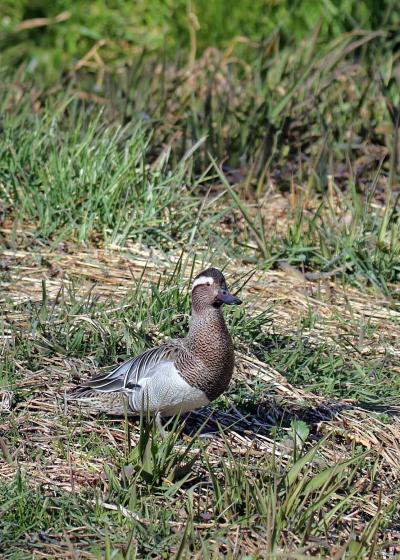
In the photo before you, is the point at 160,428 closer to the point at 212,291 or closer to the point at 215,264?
the point at 212,291

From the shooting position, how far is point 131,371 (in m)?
4.06

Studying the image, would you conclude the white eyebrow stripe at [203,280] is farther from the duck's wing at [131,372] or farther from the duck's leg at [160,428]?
the duck's leg at [160,428]

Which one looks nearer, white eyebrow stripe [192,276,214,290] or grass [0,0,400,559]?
grass [0,0,400,559]

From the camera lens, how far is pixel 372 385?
464 cm

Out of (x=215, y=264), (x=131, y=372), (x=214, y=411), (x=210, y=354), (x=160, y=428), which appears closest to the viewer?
(x=160, y=428)

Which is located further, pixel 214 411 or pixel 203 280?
pixel 214 411

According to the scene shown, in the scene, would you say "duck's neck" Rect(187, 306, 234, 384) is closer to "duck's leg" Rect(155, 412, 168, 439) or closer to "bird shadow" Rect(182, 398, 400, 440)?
"duck's leg" Rect(155, 412, 168, 439)

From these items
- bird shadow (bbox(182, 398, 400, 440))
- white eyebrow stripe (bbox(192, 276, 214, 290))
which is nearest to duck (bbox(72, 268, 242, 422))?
white eyebrow stripe (bbox(192, 276, 214, 290))

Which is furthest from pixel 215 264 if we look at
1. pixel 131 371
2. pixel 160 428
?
pixel 160 428

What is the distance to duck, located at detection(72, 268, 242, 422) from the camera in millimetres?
3889

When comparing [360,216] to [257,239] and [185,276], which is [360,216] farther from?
[185,276]

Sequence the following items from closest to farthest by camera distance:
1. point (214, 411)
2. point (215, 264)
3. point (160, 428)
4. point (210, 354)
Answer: point (160, 428), point (210, 354), point (214, 411), point (215, 264)

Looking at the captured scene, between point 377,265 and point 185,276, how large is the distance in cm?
101

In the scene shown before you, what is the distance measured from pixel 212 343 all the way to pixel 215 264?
1.71 m
